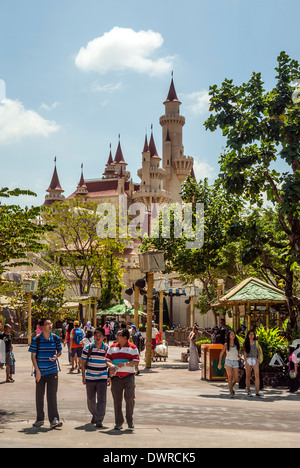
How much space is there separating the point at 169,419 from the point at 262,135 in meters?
9.02

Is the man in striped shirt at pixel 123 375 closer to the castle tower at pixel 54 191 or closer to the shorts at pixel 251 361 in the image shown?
the shorts at pixel 251 361

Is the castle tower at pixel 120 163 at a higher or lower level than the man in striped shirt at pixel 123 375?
higher

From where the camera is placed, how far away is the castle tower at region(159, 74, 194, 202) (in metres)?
104

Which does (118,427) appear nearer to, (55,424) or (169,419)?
(55,424)

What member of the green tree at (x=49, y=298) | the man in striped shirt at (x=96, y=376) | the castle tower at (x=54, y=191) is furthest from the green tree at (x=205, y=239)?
the castle tower at (x=54, y=191)

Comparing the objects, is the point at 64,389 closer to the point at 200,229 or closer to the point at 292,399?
the point at 292,399

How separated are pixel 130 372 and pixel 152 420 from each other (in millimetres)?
1287

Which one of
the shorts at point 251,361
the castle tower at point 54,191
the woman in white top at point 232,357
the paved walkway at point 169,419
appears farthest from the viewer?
the castle tower at point 54,191

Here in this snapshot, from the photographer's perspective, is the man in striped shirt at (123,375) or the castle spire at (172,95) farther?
the castle spire at (172,95)

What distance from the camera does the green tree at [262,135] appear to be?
52.4ft

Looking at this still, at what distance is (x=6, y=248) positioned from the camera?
1076 centimetres

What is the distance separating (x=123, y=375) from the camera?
8602 mm

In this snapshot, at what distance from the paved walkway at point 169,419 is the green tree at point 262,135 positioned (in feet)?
14.7
